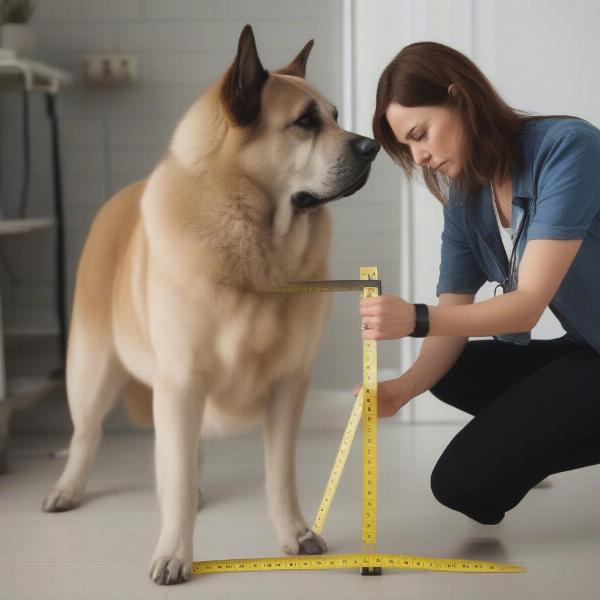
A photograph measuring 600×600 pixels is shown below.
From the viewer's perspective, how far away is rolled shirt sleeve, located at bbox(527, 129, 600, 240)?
1.46m

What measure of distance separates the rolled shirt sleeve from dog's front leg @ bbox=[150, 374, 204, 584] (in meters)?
0.69

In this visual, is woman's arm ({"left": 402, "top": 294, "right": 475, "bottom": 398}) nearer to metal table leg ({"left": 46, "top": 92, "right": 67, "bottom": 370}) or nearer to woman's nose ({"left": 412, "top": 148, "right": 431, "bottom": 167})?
woman's nose ({"left": 412, "top": 148, "right": 431, "bottom": 167})

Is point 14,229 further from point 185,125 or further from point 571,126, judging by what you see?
point 571,126

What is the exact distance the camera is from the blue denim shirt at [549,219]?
1470mm

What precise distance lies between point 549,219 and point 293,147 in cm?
48

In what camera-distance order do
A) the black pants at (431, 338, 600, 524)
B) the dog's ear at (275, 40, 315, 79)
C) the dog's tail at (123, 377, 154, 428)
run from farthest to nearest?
the dog's tail at (123, 377, 154, 428) < the dog's ear at (275, 40, 315, 79) < the black pants at (431, 338, 600, 524)

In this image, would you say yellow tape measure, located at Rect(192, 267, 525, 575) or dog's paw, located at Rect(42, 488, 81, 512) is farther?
dog's paw, located at Rect(42, 488, 81, 512)

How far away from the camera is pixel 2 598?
1.53 m

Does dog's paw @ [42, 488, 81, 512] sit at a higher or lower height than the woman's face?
lower

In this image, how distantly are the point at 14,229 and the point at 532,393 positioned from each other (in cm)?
151

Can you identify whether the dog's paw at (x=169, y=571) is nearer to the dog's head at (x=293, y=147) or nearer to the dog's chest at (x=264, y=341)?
the dog's chest at (x=264, y=341)

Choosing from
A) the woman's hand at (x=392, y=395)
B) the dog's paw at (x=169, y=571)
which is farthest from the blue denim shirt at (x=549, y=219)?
the dog's paw at (x=169, y=571)

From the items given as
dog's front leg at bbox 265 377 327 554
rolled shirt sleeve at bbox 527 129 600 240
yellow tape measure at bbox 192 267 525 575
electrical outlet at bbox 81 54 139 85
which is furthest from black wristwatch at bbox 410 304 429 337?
electrical outlet at bbox 81 54 139 85

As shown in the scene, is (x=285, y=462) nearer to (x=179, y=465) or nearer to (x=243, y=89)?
(x=179, y=465)
